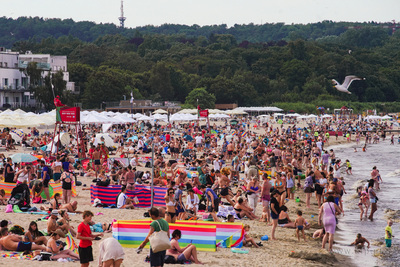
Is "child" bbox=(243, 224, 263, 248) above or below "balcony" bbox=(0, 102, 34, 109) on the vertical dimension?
below

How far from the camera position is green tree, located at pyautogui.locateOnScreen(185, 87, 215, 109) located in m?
74.6

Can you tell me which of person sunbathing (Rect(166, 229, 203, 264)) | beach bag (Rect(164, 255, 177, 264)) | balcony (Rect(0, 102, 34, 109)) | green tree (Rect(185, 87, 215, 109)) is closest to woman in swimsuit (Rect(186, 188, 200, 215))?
person sunbathing (Rect(166, 229, 203, 264))

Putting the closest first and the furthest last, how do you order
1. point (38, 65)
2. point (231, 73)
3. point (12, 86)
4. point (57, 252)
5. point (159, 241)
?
point (159, 241) < point (57, 252) < point (12, 86) < point (38, 65) < point (231, 73)

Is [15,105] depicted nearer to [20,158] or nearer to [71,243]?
[20,158]

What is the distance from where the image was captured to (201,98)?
245ft

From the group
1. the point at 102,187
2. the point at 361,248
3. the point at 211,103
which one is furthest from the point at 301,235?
the point at 211,103

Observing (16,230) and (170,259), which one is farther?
(16,230)

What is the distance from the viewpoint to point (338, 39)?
19400 cm

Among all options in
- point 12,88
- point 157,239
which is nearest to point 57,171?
point 157,239

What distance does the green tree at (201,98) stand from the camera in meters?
74.6

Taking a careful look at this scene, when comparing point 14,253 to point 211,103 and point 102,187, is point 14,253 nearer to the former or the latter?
point 102,187

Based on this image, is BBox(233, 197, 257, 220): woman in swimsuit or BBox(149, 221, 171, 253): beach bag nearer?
BBox(149, 221, 171, 253): beach bag

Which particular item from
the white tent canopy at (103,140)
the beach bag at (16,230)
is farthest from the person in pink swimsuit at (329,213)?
the white tent canopy at (103,140)

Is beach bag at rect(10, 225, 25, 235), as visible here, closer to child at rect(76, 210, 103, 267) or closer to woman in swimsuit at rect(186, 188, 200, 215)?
child at rect(76, 210, 103, 267)
